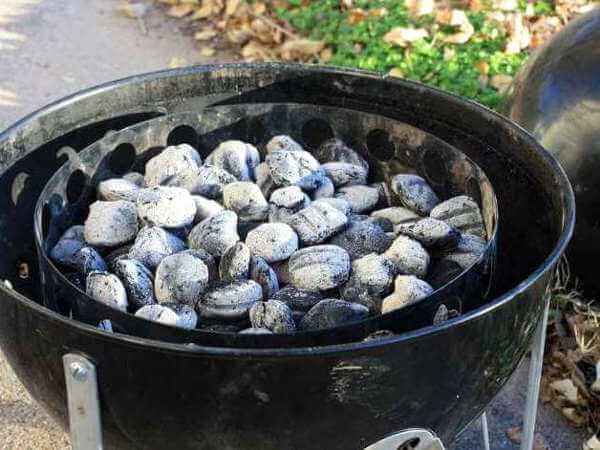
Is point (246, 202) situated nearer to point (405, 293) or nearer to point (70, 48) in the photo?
point (405, 293)

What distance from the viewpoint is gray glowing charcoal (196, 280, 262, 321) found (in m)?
1.29

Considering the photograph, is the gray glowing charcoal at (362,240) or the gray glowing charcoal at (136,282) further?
the gray glowing charcoal at (362,240)

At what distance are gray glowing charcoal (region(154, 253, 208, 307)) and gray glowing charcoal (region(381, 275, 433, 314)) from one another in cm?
29

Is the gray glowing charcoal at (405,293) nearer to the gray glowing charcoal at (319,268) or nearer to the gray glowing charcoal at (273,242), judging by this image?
the gray glowing charcoal at (319,268)

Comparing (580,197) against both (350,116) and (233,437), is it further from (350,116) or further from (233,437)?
(233,437)

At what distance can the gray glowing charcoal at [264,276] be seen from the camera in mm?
1350

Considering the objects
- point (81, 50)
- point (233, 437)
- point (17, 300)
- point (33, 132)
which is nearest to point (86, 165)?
point (33, 132)

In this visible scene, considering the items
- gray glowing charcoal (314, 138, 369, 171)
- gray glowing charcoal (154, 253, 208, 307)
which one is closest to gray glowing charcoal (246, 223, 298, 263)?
gray glowing charcoal (154, 253, 208, 307)

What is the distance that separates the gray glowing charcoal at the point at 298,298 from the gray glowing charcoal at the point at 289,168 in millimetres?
293

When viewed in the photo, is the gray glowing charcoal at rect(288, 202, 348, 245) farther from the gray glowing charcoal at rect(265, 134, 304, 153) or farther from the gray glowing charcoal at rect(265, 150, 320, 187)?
the gray glowing charcoal at rect(265, 134, 304, 153)

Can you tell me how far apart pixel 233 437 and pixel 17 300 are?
33 cm

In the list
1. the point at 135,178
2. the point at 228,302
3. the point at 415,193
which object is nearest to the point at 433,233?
the point at 415,193

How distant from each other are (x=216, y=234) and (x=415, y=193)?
0.40 meters

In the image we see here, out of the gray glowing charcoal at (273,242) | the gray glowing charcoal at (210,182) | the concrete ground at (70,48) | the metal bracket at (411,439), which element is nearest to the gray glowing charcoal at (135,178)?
the gray glowing charcoal at (210,182)
